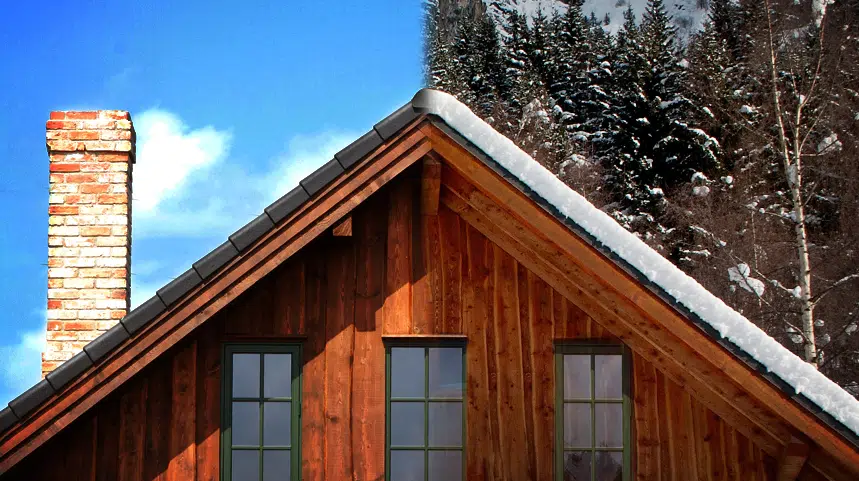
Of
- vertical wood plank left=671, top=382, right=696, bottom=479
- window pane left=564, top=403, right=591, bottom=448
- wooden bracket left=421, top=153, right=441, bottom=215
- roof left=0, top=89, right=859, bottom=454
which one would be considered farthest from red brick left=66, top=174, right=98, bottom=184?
vertical wood plank left=671, top=382, right=696, bottom=479

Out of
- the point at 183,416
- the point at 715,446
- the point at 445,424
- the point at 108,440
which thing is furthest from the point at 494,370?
the point at 108,440

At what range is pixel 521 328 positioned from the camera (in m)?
6.06

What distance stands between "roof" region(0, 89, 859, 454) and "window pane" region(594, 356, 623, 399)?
124cm

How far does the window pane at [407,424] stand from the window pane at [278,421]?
805 millimetres

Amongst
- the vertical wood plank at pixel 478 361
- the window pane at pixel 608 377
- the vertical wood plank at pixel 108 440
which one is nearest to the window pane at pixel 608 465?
the window pane at pixel 608 377

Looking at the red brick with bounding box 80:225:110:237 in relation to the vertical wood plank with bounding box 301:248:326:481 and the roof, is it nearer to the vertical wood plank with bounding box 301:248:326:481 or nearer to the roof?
the roof

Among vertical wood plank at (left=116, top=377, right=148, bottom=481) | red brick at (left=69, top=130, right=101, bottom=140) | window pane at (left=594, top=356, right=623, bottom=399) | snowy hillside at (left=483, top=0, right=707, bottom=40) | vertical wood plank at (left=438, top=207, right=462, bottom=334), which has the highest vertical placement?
snowy hillside at (left=483, top=0, right=707, bottom=40)

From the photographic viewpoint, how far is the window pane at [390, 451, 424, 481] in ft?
19.4

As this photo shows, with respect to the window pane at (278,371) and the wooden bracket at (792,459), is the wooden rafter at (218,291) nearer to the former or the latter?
the window pane at (278,371)

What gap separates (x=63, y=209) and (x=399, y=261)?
11.0 ft

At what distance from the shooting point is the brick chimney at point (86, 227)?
693 cm

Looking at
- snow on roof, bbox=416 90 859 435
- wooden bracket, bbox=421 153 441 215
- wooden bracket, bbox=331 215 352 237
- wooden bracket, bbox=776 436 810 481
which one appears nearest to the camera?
snow on roof, bbox=416 90 859 435

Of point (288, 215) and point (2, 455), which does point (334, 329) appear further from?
point (2, 455)

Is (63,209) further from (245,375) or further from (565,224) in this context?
(565,224)
